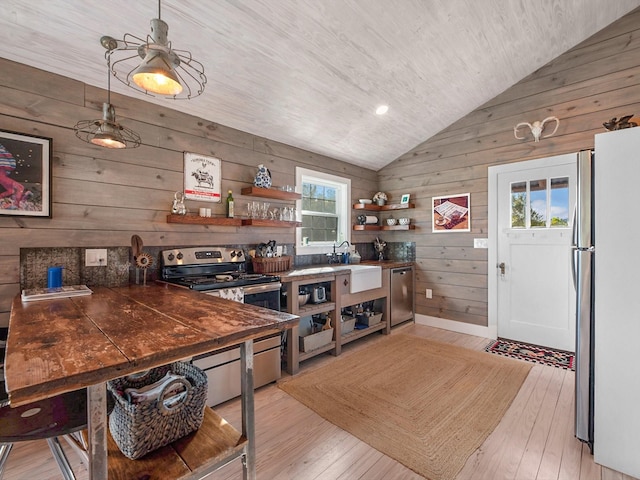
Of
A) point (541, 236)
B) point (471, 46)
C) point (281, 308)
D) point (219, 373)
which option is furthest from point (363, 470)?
point (471, 46)

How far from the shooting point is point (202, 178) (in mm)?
2770

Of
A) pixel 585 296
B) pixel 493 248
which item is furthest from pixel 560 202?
pixel 585 296

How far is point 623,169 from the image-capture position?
1.60m

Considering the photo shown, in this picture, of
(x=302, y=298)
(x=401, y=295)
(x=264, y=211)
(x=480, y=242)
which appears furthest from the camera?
(x=401, y=295)

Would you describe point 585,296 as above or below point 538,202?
below

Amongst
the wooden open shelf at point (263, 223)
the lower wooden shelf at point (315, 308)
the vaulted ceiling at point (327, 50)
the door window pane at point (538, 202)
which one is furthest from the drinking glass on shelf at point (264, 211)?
the door window pane at point (538, 202)

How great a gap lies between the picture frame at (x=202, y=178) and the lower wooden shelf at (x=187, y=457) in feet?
6.52

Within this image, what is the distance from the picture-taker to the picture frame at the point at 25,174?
6.18 ft

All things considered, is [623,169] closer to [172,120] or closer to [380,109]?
[380,109]

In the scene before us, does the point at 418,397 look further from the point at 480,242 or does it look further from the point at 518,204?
the point at 518,204

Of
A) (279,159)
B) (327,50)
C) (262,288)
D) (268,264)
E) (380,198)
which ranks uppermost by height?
(327,50)

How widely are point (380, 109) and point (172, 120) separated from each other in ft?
6.82

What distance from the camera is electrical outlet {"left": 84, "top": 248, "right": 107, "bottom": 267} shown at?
7.07ft

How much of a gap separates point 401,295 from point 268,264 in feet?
6.58
